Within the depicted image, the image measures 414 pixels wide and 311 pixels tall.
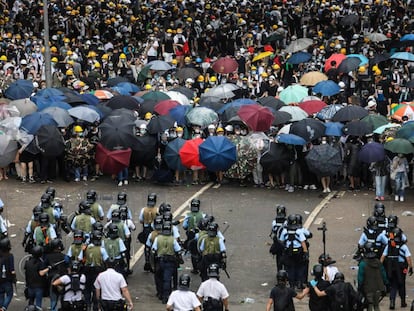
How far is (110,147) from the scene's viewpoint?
27.3m

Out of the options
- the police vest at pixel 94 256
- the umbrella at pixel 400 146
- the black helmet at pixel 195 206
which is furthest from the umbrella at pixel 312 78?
the police vest at pixel 94 256

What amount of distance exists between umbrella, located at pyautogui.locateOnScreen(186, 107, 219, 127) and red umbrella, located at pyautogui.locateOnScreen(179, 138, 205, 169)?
1.09 m

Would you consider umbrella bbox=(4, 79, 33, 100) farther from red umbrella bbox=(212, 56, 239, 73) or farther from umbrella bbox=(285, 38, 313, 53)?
umbrella bbox=(285, 38, 313, 53)

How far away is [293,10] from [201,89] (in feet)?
31.0

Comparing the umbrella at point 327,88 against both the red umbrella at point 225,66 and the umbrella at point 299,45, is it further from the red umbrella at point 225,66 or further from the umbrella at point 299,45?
the umbrella at point 299,45

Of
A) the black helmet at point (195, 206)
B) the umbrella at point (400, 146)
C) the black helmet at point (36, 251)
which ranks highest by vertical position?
the umbrella at point (400, 146)

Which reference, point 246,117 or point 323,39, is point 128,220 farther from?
point 323,39

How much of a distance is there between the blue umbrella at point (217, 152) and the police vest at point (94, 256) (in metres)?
7.57

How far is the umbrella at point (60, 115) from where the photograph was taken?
28.0m

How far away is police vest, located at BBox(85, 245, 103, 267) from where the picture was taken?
1975cm

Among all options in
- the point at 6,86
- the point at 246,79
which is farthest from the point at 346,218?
the point at 6,86

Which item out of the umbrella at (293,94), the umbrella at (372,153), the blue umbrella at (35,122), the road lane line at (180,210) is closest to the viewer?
the road lane line at (180,210)

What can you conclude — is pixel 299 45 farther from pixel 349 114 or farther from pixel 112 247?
pixel 112 247

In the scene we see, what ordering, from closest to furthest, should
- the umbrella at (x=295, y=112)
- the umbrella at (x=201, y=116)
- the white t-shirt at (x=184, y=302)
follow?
the white t-shirt at (x=184, y=302), the umbrella at (x=295, y=112), the umbrella at (x=201, y=116)
